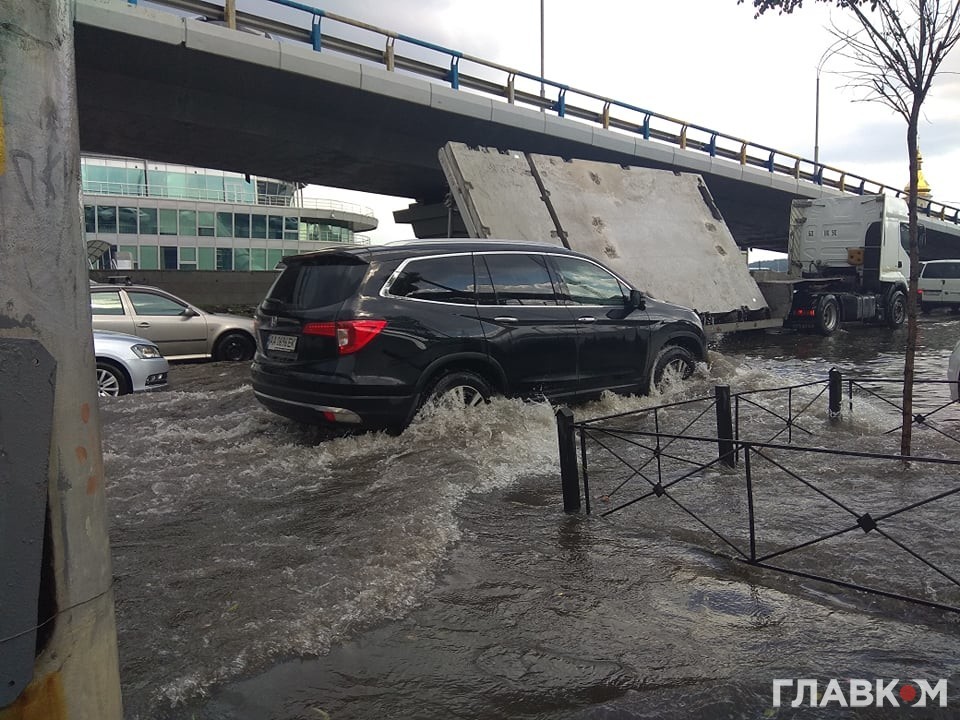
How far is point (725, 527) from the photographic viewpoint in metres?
4.31

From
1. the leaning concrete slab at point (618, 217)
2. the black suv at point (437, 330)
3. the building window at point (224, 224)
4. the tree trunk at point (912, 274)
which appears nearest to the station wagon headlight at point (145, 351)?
the black suv at point (437, 330)

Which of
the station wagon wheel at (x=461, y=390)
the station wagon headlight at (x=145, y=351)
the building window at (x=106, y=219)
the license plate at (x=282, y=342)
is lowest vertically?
the station wagon wheel at (x=461, y=390)

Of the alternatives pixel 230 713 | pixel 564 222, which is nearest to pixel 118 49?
pixel 564 222

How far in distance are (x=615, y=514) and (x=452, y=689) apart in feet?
7.22

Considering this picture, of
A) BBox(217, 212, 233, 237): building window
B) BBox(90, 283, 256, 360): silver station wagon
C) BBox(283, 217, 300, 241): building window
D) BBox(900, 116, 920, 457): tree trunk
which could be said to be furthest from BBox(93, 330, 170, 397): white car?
BBox(283, 217, 300, 241): building window

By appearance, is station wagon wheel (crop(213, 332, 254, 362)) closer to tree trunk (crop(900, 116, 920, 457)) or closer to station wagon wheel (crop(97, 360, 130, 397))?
station wagon wheel (crop(97, 360, 130, 397))

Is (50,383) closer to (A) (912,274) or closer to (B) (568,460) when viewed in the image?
(B) (568,460)

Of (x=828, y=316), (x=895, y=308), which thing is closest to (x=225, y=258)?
(x=828, y=316)

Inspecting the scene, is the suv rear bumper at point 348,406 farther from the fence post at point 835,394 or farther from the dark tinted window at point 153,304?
the dark tinted window at point 153,304

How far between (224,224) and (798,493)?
173ft

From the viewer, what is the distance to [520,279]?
6.64 m

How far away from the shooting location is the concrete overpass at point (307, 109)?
13.3 metres

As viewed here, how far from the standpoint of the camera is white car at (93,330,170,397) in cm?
827

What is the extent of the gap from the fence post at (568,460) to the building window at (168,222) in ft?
168
